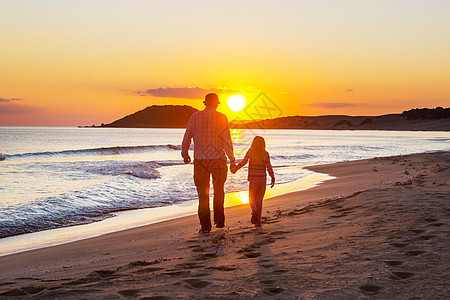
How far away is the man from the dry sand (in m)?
0.71

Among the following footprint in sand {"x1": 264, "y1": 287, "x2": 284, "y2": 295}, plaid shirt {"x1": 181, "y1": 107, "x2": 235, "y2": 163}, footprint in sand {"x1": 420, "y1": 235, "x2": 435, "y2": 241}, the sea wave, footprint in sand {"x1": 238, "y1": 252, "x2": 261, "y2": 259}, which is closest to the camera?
footprint in sand {"x1": 264, "y1": 287, "x2": 284, "y2": 295}

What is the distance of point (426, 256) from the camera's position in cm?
400

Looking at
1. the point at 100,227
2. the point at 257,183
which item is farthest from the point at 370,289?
the point at 100,227

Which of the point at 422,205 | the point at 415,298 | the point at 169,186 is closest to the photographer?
the point at 415,298

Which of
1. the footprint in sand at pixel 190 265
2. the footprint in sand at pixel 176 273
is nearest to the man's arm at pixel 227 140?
the footprint in sand at pixel 190 265

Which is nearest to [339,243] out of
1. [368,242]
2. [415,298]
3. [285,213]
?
[368,242]

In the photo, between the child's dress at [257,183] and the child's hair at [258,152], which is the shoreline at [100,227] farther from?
the child's hair at [258,152]

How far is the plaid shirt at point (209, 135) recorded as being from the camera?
6477 mm

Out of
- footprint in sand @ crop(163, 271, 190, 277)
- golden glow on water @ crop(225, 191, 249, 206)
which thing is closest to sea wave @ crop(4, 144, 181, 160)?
golden glow on water @ crop(225, 191, 249, 206)

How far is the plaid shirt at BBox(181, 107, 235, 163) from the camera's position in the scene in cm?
648

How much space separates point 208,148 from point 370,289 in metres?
3.66

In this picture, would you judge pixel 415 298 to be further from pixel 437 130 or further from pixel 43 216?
pixel 437 130

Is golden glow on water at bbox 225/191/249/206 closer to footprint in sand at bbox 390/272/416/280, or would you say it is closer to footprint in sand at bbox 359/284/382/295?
footprint in sand at bbox 390/272/416/280

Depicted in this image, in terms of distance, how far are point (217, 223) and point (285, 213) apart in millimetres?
1770
